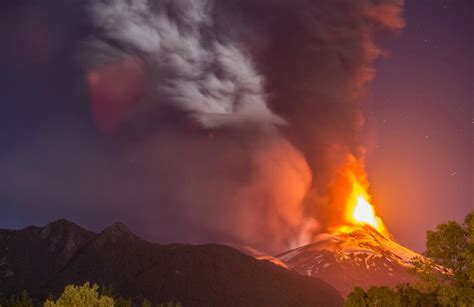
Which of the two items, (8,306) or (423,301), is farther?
(8,306)

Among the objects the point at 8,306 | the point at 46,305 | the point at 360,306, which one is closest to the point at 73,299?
the point at 46,305

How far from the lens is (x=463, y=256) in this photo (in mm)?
37469

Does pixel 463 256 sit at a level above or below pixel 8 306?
below

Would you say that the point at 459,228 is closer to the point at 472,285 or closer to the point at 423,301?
the point at 472,285

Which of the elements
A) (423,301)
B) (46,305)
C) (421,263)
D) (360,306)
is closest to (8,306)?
(46,305)

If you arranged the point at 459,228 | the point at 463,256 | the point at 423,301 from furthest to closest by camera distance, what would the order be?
the point at 423,301
the point at 459,228
the point at 463,256

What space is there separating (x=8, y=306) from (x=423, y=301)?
183 metres

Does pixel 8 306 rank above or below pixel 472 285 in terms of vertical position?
above

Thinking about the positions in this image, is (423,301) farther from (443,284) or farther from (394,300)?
(443,284)

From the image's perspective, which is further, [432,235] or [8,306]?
[8,306]

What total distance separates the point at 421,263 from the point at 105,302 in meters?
47.7

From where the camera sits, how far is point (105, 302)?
69.3 meters

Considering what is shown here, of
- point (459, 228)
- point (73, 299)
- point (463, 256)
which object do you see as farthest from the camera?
point (73, 299)

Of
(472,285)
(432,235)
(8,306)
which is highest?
(8,306)
